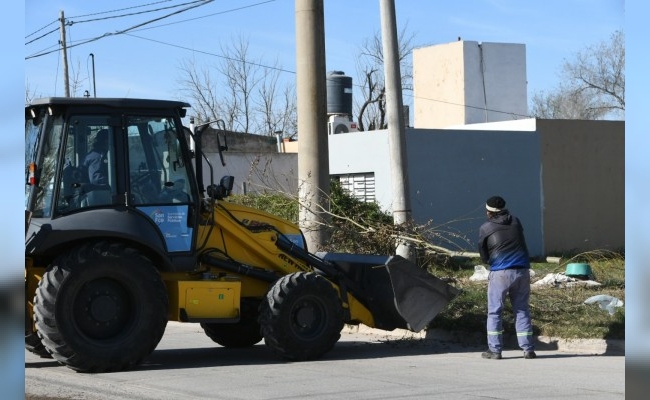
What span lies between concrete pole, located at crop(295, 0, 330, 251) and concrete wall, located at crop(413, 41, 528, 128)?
24716 mm

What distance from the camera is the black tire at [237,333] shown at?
529 inches

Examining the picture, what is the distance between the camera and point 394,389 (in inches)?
394

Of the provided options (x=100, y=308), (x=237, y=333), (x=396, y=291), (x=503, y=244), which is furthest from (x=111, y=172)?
(x=503, y=244)

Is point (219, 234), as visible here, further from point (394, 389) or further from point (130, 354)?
point (394, 389)

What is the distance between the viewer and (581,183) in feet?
99.1

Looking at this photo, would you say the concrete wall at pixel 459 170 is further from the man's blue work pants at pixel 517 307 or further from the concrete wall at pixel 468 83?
the man's blue work pants at pixel 517 307

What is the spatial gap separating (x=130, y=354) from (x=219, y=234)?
→ 2.02m

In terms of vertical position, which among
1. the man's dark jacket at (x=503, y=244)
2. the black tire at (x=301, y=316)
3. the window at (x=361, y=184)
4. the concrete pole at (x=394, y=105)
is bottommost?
the black tire at (x=301, y=316)

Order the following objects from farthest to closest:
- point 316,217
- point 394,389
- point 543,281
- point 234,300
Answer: point 543,281
point 316,217
point 234,300
point 394,389

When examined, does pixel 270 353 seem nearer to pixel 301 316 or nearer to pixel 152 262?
pixel 301 316

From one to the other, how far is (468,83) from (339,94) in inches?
201

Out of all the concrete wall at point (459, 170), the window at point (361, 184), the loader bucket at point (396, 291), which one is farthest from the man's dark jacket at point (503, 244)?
the window at point (361, 184)

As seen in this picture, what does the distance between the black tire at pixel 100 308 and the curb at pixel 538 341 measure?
4210 mm
